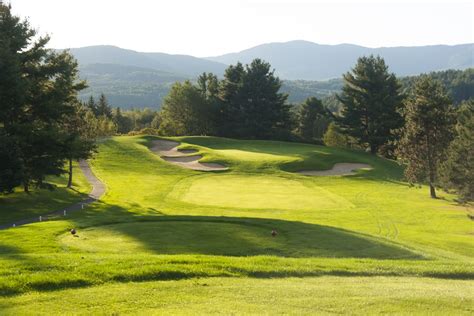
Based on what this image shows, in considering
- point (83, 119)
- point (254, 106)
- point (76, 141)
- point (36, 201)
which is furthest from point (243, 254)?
point (254, 106)

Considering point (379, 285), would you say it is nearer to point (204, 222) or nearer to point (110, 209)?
point (204, 222)

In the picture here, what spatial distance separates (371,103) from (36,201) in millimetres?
50645

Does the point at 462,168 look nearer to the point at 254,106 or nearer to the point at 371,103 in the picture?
the point at 371,103

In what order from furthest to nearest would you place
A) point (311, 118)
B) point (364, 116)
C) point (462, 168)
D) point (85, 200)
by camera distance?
point (311, 118)
point (364, 116)
point (85, 200)
point (462, 168)

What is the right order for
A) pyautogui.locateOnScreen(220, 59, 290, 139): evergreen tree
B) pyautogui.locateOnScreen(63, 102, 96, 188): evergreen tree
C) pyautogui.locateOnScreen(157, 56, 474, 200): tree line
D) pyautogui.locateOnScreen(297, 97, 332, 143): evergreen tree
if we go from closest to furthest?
pyautogui.locateOnScreen(63, 102, 96, 188): evergreen tree < pyautogui.locateOnScreen(157, 56, 474, 200): tree line < pyautogui.locateOnScreen(220, 59, 290, 139): evergreen tree < pyautogui.locateOnScreen(297, 97, 332, 143): evergreen tree

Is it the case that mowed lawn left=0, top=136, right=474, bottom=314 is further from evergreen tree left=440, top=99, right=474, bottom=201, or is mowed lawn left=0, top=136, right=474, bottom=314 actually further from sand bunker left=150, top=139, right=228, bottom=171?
sand bunker left=150, top=139, right=228, bottom=171

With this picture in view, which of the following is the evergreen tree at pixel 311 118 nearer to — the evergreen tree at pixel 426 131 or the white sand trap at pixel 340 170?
the white sand trap at pixel 340 170

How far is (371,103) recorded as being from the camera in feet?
236

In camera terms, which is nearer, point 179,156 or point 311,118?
point 179,156

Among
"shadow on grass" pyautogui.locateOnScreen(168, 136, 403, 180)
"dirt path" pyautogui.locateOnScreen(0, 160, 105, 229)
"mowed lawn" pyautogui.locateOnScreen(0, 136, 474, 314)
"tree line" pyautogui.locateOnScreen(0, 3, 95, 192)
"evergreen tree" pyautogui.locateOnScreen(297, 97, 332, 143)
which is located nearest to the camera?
"mowed lawn" pyautogui.locateOnScreen(0, 136, 474, 314)

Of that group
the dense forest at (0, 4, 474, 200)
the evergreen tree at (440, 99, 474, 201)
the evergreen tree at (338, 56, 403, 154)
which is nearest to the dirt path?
the dense forest at (0, 4, 474, 200)

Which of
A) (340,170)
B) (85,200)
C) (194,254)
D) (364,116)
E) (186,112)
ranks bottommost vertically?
(340,170)

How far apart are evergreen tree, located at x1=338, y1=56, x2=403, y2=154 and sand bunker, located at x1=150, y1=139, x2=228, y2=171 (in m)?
25.8

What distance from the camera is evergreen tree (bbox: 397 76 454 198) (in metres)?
43.3
